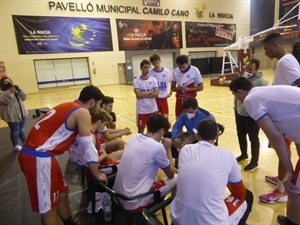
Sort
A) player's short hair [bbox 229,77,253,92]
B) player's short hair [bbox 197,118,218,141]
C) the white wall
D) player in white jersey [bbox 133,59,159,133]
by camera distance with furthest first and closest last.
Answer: the white wall, player in white jersey [bbox 133,59,159,133], player's short hair [bbox 229,77,253,92], player's short hair [bbox 197,118,218,141]

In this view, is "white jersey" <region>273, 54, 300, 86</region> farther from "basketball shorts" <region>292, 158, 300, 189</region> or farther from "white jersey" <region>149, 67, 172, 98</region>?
"white jersey" <region>149, 67, 172, 98</region>

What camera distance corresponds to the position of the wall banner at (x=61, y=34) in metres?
14.2

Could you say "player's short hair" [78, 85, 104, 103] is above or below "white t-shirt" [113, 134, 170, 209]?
above

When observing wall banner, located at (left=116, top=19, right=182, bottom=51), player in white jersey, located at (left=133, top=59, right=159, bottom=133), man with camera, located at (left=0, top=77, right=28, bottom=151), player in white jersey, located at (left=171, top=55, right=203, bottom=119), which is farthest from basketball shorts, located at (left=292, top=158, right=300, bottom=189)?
wall banner, located at (left=116, top=19, right=182, bottom=51)

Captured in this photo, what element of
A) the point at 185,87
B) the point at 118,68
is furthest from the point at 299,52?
the point at 185,87

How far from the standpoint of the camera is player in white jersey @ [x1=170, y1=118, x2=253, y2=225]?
1457 millimetres

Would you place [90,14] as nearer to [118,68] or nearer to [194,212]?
[118,68]

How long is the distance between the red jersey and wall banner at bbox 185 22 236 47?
63.2 ft

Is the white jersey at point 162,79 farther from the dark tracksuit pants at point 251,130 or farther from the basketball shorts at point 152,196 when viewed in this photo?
the basketball shorts at point 152,196

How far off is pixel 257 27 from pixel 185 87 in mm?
22726

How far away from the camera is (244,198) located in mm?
1765

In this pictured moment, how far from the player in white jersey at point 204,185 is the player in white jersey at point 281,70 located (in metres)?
1.19

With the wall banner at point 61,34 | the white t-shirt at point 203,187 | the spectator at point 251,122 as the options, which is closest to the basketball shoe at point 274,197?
the spectator at point 251,122

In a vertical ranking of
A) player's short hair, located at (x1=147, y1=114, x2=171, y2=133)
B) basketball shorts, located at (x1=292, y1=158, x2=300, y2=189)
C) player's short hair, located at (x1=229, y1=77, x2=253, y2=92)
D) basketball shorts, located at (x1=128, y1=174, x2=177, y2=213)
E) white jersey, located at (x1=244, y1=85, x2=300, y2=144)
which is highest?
player's short hair, located at (x1=229, y1=77, x2=253, y2=92)
